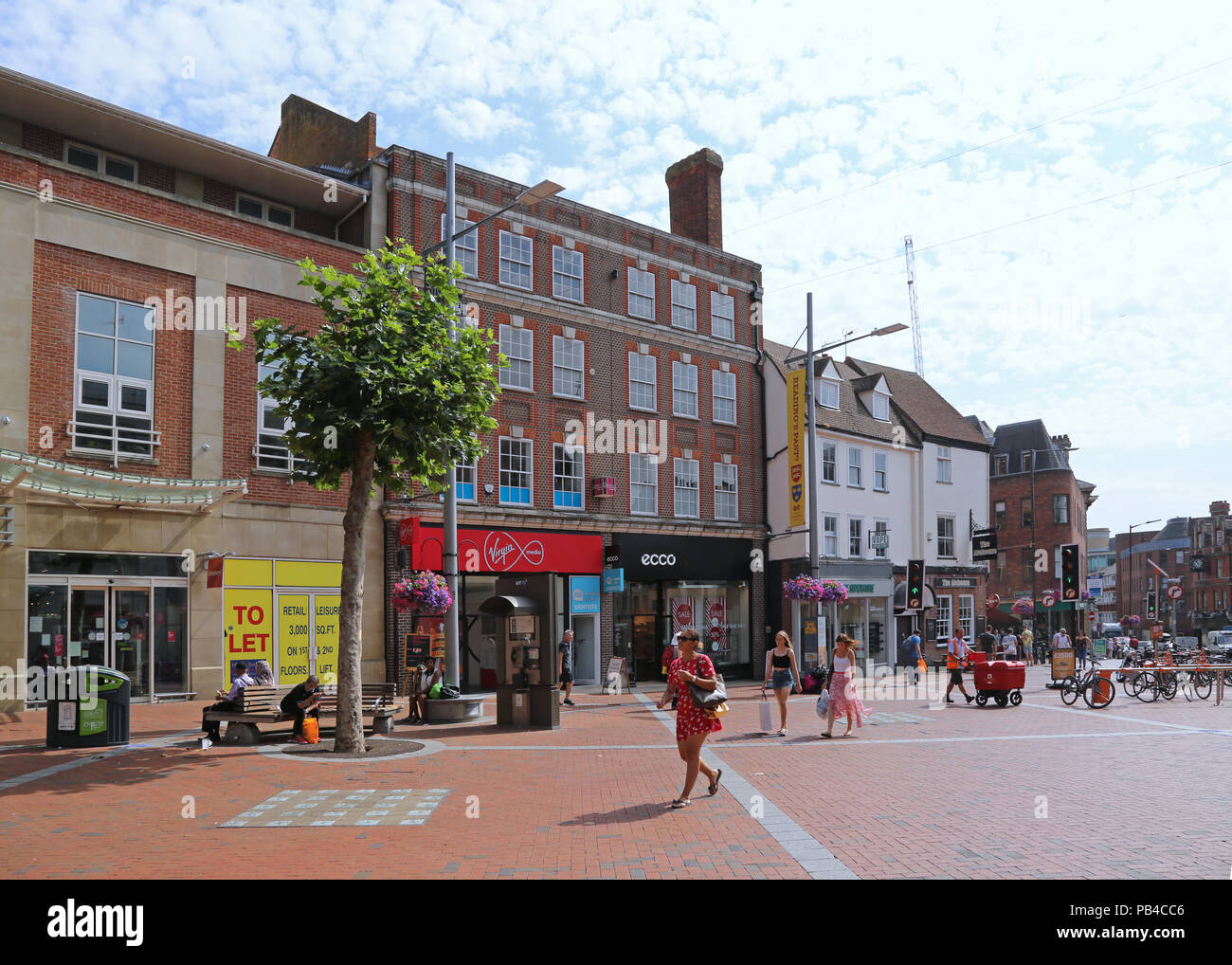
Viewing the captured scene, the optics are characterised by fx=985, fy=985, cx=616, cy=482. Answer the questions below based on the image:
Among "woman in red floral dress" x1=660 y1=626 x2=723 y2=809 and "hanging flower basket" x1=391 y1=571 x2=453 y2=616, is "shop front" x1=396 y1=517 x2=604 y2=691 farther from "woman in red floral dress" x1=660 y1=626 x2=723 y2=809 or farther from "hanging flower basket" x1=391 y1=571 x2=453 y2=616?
"woman in red floral dress" x1=660 y1=626 x2=723 y2=809

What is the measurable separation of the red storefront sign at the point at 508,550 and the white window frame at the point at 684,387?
217 inches

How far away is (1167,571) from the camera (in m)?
104

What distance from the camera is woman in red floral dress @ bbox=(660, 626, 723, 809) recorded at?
402 inches

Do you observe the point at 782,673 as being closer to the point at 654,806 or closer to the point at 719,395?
the point at 654,806

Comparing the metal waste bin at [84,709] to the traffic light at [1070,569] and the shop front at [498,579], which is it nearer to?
the shop front at [498,579]

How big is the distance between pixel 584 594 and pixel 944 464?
21.0 m

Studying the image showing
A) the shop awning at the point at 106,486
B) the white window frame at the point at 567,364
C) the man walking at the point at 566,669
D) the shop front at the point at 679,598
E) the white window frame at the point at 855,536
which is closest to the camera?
the shop awning at the point at 106,486

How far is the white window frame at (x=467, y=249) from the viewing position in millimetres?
26359

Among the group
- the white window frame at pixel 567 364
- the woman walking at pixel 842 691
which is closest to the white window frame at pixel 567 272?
the white window frame at pixel 567 364

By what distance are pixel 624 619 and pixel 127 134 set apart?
18287 mm

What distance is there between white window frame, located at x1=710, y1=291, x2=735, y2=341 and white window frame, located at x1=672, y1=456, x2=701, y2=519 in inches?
185

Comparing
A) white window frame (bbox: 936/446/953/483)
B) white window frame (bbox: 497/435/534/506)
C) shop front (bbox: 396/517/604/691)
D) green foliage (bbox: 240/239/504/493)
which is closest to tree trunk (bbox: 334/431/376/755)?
green foliage (bbox: 240/239/504/493)
